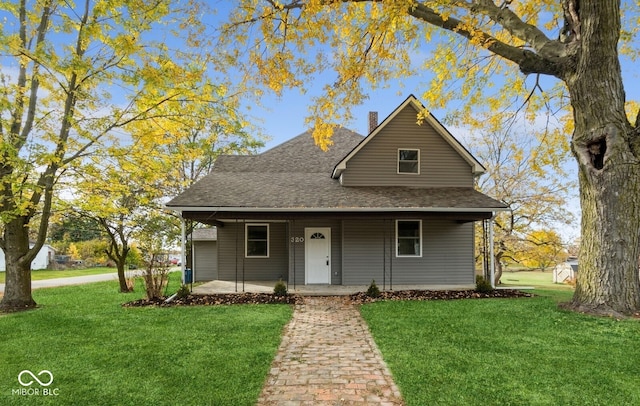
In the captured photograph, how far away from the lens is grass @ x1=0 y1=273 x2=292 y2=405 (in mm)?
4621

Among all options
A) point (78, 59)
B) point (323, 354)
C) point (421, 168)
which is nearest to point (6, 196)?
point (78, 59)

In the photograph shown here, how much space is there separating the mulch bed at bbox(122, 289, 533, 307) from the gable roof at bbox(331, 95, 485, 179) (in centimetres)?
492

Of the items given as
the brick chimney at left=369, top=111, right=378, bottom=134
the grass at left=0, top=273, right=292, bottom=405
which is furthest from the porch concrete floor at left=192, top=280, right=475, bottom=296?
the brick chimney at left=369, top=111, right=378, bottom=134

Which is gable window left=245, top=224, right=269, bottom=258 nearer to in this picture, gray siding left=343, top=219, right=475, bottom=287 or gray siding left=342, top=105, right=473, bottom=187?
gray siding left=343, top=219, right=475, bottom=287

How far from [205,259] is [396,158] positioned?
1230 centimetres

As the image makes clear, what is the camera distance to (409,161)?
1488 cm

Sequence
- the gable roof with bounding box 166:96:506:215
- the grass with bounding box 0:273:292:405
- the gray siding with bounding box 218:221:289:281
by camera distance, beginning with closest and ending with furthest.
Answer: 1. the grass with bounding box 0:273:292:405
2. the gable roof with bounding box 166:96:506:215
3. the gray siding with bounding box 218:221:289:281

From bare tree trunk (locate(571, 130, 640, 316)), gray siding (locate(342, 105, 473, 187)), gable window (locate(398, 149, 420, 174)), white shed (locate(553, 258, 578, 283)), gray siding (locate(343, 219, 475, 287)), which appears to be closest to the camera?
bare tree trunk (locate(571, 130, 640, 316))

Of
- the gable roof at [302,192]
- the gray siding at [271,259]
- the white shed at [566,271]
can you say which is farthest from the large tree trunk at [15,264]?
the white shed at [566,271]

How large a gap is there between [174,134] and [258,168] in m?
5.54

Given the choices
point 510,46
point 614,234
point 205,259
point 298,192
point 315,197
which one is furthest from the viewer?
point 205,259

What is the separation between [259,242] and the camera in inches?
632

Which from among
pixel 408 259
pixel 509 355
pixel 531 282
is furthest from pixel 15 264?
pixel 531 282

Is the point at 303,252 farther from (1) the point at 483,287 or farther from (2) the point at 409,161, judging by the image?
(1) the point at 483,287
